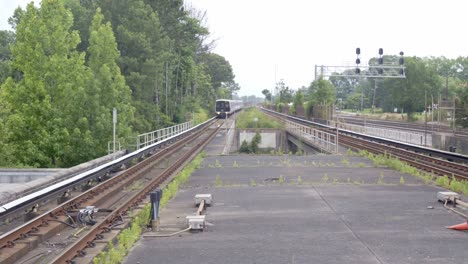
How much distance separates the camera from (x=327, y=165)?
23797 mm

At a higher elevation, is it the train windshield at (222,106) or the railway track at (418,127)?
the train windshield at (222,106)

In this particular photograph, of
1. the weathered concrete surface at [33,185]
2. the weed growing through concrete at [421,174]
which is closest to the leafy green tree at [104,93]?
the weathered concrete surface at [33,185]

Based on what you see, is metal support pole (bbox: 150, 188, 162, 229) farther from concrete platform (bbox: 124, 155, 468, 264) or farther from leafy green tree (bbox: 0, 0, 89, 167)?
leafy green tree (bbox: 0, 0, 89, 167)

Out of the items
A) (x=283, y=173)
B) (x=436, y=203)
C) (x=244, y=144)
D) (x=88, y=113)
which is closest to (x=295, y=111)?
(x=244, y=144)

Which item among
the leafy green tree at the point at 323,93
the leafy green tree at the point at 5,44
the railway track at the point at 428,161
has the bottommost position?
the railway track at the point at 428,161

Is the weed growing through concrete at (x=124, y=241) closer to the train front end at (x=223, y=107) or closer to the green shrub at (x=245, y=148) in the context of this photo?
the green shrub at (x=245, y=148)

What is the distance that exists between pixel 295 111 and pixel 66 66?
66182 millimetres

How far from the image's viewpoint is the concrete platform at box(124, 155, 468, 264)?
8.48 metres

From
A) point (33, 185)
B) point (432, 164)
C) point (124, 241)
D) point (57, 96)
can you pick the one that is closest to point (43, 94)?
point (57, 96)

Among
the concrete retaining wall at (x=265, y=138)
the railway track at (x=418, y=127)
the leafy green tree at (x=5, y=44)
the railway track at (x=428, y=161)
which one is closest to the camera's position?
the railway track at (x=428, y=161)

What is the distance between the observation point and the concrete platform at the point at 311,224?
8.48 metres

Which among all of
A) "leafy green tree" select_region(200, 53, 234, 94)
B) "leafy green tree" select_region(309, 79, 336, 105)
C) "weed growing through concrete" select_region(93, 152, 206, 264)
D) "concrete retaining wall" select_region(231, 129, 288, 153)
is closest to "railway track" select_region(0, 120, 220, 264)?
"weed growing through concrete" select_region(93, 152, 206, 264)

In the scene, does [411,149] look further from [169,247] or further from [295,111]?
[295,111]

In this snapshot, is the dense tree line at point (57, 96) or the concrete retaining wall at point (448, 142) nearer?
the dense tree line at point (57, 96)
